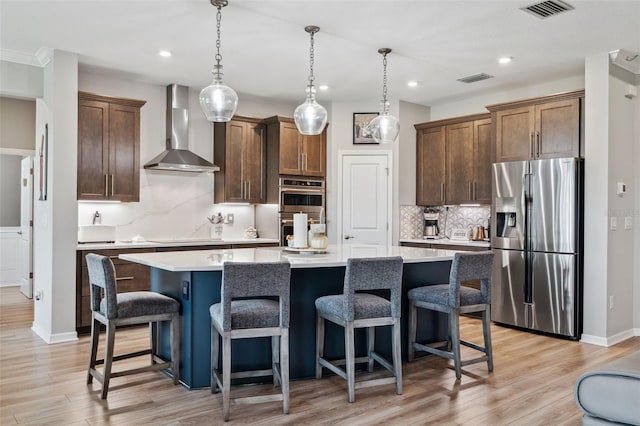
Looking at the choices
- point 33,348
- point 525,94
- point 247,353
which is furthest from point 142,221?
point 525,94

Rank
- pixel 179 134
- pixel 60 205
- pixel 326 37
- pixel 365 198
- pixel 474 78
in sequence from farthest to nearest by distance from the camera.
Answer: pixel 365 198, pixel 179 134, pixel 474 78, pixel 60 205, pixel 326 37

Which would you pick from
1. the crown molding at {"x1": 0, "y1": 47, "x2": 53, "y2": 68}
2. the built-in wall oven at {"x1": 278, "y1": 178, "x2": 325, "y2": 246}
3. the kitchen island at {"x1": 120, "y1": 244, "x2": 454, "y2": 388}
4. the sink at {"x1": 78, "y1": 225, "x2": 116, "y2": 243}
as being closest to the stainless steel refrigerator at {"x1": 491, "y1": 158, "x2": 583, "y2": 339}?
the kitchen island at {"x1": 120, "y1": 244, "x2": 454, "y2": 388}

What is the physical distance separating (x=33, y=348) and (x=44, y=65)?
2.84m

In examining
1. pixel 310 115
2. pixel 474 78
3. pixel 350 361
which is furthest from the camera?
pixel 474 78

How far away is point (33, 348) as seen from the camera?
4.45 metres

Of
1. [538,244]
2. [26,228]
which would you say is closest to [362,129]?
[538,244]

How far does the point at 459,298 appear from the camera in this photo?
3629mm

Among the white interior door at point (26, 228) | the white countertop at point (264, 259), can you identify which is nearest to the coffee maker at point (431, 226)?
the white countertop at point (264, 259)

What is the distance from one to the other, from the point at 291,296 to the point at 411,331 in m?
1.14

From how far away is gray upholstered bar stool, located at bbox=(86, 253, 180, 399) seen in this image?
3150mm

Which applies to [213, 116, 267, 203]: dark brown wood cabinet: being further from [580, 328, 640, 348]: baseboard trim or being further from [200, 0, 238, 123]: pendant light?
[580, 328, 640, 348]: baseboard trim

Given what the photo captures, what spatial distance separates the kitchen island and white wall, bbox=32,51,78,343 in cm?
144

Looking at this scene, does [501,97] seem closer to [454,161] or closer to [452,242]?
[454,161]

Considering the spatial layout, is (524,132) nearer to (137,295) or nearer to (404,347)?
(404,347)
